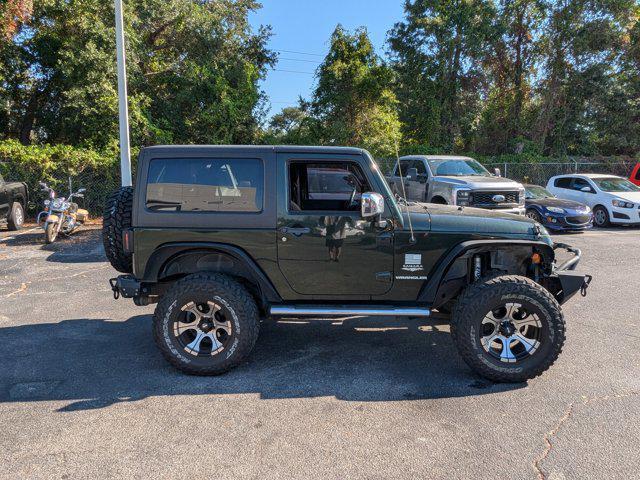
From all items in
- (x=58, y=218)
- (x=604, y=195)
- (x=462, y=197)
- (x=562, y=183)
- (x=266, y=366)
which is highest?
(x=562, y=183)

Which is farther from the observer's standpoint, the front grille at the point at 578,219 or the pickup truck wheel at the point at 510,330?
the front grille at the point at 578,219

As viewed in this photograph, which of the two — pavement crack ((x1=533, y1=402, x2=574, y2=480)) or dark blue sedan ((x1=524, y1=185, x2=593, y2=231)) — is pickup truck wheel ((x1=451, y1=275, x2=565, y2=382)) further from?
dark blue sedan ((x1=524, y1=185, x2=593, y2=231))

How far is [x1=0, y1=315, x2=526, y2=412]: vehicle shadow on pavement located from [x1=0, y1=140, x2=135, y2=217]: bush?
30.9 feet

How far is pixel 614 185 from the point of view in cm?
1470

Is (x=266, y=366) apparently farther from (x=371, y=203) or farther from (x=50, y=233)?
(x=50, y=233)

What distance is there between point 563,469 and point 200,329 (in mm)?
2869

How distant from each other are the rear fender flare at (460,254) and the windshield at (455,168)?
24.8 ft

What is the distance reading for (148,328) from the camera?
5.34 meters

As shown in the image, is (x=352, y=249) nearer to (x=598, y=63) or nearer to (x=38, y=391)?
(x=38, y=391)

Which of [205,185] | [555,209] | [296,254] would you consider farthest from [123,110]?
[555,209]

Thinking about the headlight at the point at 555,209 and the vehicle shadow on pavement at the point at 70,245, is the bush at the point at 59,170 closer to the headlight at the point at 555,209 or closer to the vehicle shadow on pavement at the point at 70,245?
the vehicle shadow on pavement at the point at 70,245

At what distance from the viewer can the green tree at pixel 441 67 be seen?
2230 centimetres

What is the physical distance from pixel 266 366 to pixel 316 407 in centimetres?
89

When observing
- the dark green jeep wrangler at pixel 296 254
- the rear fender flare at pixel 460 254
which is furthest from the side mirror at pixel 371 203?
the rear fender flare at pixel 460 254
